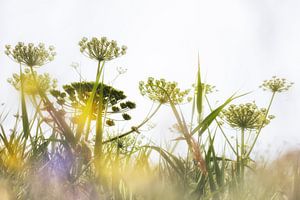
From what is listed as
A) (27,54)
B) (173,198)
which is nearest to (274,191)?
(173,198)

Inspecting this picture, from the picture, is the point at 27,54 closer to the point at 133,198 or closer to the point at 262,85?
the point at 262,85

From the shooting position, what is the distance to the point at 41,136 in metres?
3.43

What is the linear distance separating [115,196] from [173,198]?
31 centimetres

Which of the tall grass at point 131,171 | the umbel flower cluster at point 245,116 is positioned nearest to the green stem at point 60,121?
the tall grass at point 131,171

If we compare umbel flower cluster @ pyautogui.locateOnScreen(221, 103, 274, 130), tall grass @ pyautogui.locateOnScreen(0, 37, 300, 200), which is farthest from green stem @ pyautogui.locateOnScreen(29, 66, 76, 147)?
umbel flower cluster @ pyautogui.locateOnScreen(221, 103, 274, 130)

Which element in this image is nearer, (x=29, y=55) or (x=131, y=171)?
(x=131, y=171)

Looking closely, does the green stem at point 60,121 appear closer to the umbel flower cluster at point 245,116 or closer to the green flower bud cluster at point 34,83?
the green flower bud cluster at point 34,83

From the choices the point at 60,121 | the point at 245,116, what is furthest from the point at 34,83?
the point at 245,116

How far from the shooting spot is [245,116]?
6305mm

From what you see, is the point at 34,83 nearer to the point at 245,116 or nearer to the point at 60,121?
the point at 60,121

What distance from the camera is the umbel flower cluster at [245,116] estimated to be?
6.21 m

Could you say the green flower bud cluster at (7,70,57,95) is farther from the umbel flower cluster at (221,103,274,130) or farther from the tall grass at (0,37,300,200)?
the umbel flower cluster at (221,103,274,130)

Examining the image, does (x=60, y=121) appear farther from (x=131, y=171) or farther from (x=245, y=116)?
(x=245, y=116)

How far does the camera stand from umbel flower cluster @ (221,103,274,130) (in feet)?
20.4
